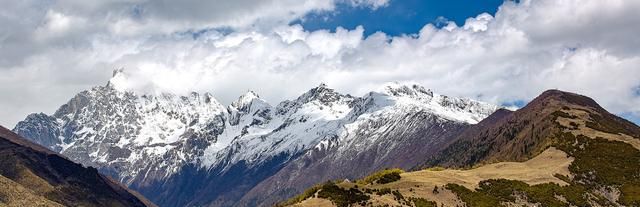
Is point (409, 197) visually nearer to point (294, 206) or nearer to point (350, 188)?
point (350, 188)

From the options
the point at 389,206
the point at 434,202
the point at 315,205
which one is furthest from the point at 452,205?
the point at 315,205

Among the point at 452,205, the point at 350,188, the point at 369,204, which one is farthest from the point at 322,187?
the point at 452,205

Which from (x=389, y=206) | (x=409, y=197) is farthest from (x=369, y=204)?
→ (x=409, y=197)

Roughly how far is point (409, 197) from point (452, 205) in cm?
1276

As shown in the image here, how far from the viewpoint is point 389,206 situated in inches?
7205

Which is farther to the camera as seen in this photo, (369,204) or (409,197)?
(409,197)

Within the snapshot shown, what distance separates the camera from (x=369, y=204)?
183 meters

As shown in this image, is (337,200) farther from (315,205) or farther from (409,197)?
(409,197)

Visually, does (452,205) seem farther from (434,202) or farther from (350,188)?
(350,188)

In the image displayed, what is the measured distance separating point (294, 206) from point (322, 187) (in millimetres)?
22611

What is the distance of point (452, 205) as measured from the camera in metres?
200

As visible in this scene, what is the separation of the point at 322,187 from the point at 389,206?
78.4 ft

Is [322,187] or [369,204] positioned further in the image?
[322,187]

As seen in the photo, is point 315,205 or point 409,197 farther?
point 409,197
